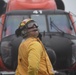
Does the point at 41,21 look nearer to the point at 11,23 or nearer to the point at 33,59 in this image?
the point at 11,23

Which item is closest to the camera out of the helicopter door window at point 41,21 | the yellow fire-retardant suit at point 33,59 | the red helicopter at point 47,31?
the yellow fire-retardant suit at point 33,59

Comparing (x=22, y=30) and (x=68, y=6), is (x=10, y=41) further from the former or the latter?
(x=68, y=6)

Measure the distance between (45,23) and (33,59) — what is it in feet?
14.2

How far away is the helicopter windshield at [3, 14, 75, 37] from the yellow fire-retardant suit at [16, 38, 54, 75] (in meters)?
3.81

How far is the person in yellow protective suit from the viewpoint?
5.09 meters

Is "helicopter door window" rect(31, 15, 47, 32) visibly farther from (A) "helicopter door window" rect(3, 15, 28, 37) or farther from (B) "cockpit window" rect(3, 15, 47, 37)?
(A) "helicopter door window" rect(3, 15, 28, 37)

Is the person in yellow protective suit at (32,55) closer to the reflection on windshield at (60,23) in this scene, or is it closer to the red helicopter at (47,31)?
the red helicopter at (47,31)

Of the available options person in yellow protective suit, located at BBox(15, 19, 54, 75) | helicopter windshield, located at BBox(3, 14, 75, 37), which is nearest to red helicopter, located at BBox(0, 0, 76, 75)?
helicopter windshield, located at BBox(3, 14, 75, 37)

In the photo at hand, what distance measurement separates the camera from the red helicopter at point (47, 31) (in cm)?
841

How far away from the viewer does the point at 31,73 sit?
16.8ft

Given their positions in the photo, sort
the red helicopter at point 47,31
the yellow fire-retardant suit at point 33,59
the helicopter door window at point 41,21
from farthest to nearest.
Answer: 1. the helicopter door window at point 41,21
2. the red helicopter at point 47,31
3. the yellow fire-retardant suit at point 33,59

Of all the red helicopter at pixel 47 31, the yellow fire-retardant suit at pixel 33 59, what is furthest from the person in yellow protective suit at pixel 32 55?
the red helicopter at pixel 47 31

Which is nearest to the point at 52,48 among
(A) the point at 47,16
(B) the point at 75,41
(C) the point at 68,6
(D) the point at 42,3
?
(B) the point at 75,41

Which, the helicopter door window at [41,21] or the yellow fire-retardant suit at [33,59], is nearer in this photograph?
the yellow fire-retardant suit at [33,59]
